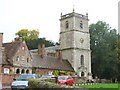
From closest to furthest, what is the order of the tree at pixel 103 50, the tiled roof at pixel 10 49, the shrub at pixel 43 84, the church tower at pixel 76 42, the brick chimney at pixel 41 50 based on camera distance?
the shrub at pixel 43 84, the tiled roof at pixel 10 49, the brick chimney at pixel 41 50, the church tower at pixel 76 42, the tree at pixel 103 50

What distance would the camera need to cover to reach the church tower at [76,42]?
276 feet

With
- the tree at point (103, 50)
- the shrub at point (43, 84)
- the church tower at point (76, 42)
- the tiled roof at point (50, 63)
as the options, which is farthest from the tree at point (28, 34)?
the shrub at point (43, 84)

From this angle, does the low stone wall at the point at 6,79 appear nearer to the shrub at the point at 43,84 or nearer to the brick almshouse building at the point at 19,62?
the brick almshouse building at the point at 19,62

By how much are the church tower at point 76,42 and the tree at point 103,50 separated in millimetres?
4407

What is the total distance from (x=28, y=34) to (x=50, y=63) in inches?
1568

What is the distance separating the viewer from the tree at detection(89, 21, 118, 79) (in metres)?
87.9

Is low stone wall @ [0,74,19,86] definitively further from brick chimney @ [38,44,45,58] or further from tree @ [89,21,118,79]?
tree @ [89,21,118,79]

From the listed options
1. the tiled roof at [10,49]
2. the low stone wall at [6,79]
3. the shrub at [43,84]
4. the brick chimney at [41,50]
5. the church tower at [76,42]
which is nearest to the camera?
the shrub at [43,84]

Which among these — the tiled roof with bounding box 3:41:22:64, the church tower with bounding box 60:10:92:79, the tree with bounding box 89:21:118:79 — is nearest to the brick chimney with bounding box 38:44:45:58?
the church tower with bounding box 60:10:92:79

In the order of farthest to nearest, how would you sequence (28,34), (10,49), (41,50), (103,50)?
(28,34) < (103,50) < (41,50) < (10,49)

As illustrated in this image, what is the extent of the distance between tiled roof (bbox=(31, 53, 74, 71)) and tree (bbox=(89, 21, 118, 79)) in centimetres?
1046

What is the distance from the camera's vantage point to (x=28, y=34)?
117250 mm

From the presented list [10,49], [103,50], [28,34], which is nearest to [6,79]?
[10,49]

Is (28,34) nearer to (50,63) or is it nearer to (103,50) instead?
(103,50)
